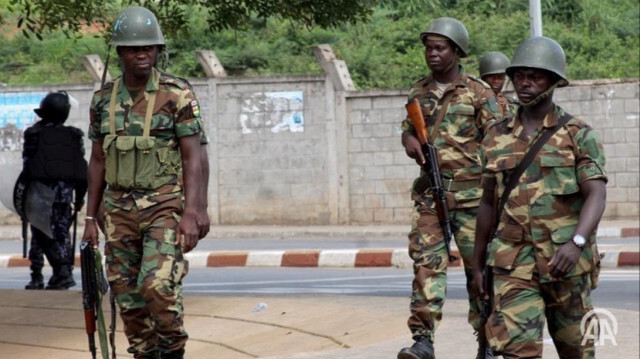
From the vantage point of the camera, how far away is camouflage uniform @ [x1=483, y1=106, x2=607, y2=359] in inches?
222

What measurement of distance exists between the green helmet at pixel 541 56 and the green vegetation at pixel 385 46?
16.7 meters

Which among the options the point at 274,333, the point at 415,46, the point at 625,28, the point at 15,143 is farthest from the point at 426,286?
the point at 625,28

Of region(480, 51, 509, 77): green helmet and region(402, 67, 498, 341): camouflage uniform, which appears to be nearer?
region(402, 67, 498, 341): camouflage uniform

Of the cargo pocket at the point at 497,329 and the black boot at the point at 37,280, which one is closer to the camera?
the cargo pocket at the point at 497,329

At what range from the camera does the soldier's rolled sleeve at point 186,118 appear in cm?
665

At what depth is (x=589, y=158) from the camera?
18.5 ft

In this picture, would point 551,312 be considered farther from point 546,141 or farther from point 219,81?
point 219,81

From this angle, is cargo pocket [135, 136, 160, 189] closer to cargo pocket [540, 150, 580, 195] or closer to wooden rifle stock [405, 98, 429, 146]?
wooden rifle stock [405, 98, 429, 146]

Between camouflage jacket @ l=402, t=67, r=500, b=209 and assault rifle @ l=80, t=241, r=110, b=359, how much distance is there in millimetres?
1930

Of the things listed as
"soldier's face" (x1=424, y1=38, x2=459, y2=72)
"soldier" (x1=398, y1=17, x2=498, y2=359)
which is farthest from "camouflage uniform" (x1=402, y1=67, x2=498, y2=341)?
"soldier's face" (x1=424, y1=38, x2=459, y2=72)

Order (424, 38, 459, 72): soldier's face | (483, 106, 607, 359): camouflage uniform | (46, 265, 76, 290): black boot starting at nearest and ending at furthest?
1. (483, 106, 607, 359): camouflage uniform
2. (424, 38, 459, 72): soldier's face
3. (46, 265, 76, 290): black boot

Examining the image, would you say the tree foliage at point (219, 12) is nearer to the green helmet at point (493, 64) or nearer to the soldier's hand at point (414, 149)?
the green helmet at point (493, 64)

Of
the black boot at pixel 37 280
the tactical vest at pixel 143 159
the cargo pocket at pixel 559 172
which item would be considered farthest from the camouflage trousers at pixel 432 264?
the black boot at pixel 37 280

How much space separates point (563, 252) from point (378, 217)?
1482cm
